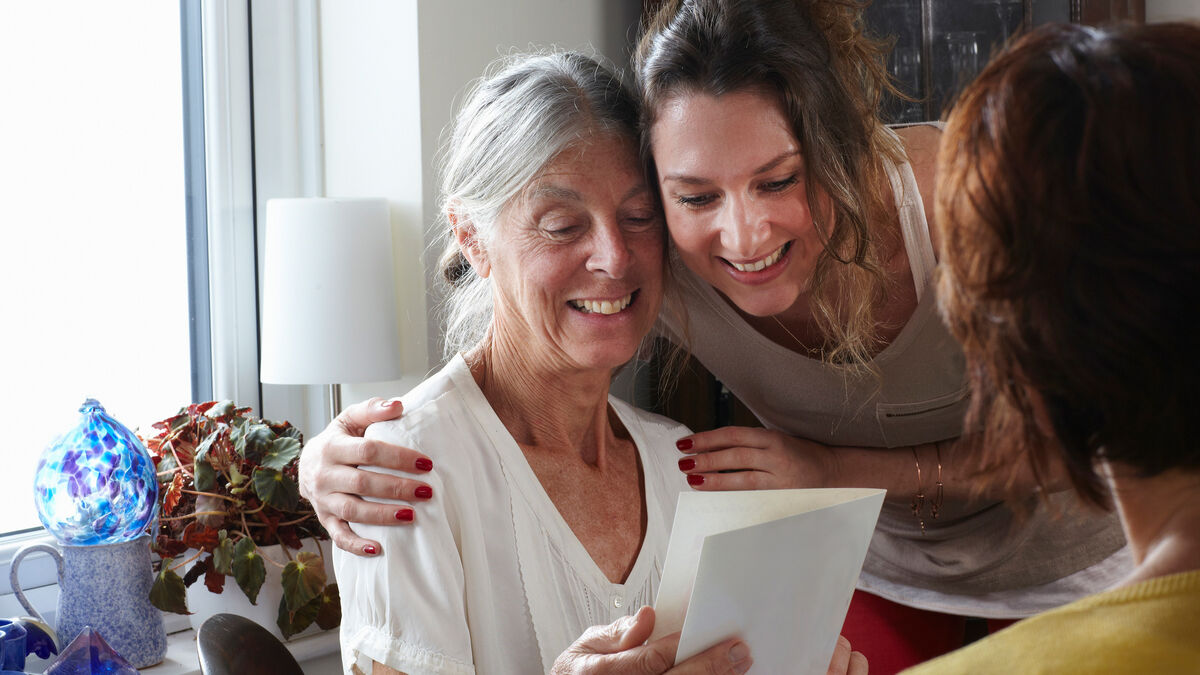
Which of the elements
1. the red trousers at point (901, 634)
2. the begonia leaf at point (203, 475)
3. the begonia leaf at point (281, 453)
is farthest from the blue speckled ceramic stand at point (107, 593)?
the red trousers at point (901, 634)

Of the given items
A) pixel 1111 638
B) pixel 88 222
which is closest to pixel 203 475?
pixel 88 222

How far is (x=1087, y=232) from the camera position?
0.58 meters

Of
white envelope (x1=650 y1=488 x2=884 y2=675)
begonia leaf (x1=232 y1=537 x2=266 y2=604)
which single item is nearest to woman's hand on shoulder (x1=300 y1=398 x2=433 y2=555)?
white envelope (x1=650 y1=488 x2=884 y2=675)

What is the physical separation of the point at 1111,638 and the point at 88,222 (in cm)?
213

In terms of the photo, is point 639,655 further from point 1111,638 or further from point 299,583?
point 299,583

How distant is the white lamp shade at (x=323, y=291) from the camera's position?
7.17ft

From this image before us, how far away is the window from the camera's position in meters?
2.05

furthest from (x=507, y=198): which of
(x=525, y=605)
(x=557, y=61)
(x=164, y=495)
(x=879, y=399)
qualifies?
(x=164, y=495)

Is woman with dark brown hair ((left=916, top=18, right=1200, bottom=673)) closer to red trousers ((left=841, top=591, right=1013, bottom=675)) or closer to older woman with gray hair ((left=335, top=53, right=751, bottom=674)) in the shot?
older woman with gray hair ((left=335, top=53, right=751, bottom=674))

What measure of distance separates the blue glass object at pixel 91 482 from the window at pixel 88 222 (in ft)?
0.80

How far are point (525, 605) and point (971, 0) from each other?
5.34 ft

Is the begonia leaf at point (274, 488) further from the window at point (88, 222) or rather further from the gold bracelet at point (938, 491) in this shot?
the gold bracelet at point (938, 491)

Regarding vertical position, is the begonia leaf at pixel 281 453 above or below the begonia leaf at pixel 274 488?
above

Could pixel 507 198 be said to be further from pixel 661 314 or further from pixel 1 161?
pixel 1 161
